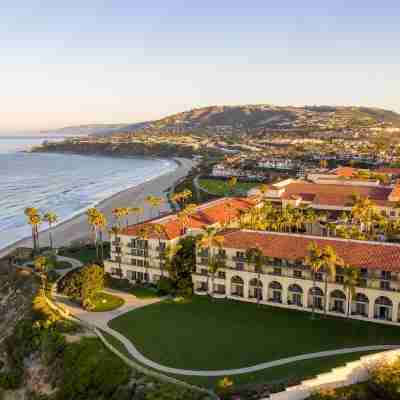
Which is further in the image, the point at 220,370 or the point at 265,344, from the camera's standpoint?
the point at 265,344

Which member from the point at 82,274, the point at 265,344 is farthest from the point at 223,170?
the point at 265,344

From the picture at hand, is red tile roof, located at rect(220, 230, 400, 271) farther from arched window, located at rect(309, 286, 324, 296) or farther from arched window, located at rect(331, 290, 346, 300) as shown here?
arched window, located at rect(309, 286, 324, 296)

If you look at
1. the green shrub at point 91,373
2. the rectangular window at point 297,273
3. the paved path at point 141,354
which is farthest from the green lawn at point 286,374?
the rectangular window at point 297,273

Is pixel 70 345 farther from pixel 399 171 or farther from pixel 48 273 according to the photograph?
pixel 399 171

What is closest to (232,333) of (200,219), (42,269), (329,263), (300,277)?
(300,277)

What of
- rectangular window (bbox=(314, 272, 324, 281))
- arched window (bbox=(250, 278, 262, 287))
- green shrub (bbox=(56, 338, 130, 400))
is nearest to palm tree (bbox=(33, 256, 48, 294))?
green shrub (bbox=(56, 338, 130, 400))

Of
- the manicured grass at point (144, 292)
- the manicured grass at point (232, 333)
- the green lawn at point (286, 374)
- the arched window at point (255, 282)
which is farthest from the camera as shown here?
the manicured grass at point (144, 292)

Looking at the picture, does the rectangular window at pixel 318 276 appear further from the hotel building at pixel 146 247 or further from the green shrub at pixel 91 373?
the green shrub at pixel 91 373
